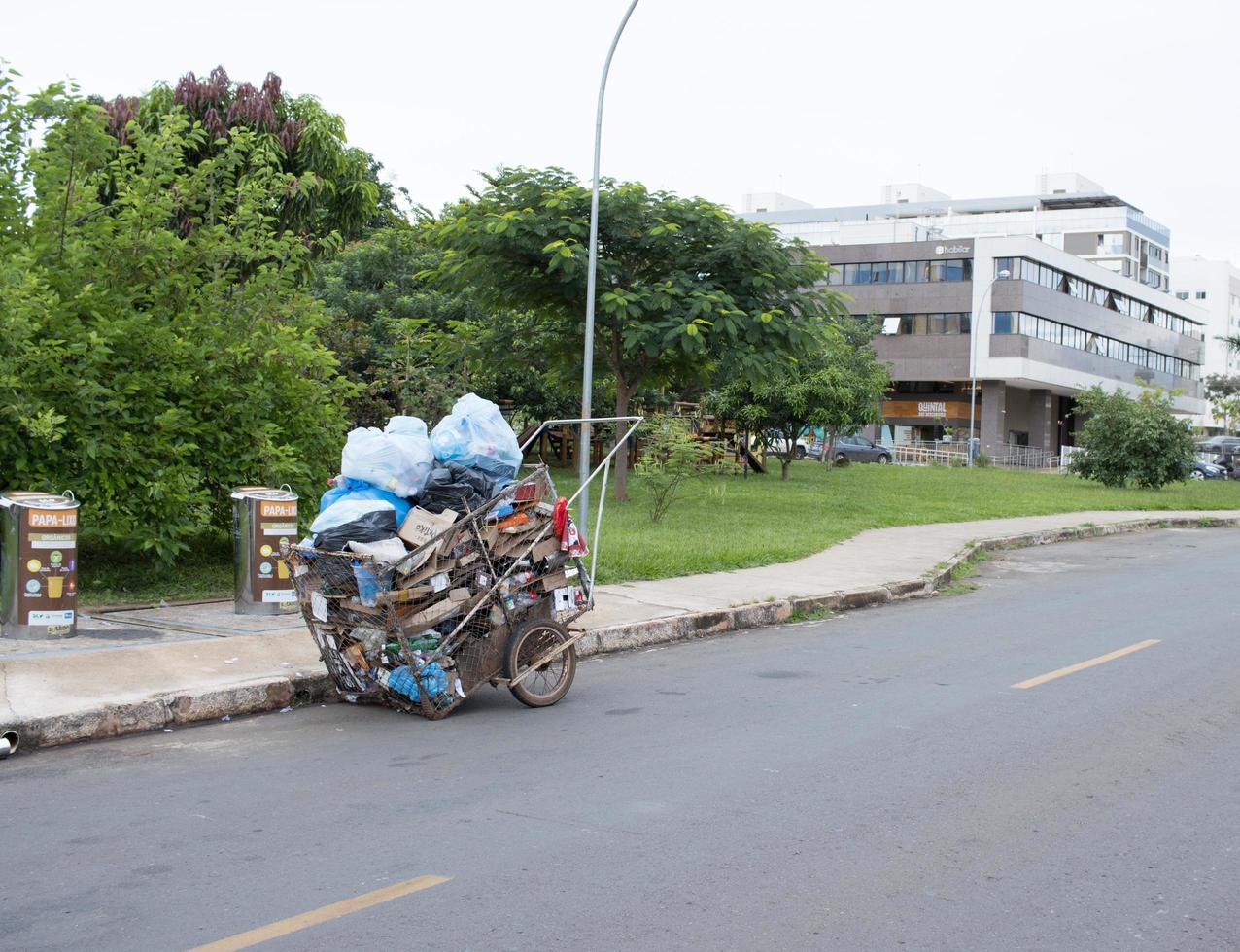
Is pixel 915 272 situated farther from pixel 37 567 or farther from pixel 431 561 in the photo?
pixel 431 561

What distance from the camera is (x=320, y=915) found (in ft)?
→ 14.9

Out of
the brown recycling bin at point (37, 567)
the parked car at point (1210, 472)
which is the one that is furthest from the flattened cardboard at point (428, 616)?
the parked car at point (1210, 472)

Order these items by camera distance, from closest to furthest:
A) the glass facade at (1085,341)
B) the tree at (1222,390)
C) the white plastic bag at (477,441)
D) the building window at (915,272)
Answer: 1. the white plastic bag at (477,441)
2. the glass facade at (1085,341)
3. the building window at (915,272)
4. the tree at (1222,390)

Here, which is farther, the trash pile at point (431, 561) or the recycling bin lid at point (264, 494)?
the recycling bin lid at point (264, 494)

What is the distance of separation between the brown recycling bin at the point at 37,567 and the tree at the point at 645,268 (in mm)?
12987

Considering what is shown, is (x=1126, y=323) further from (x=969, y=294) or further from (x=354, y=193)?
(x=354, y=193)

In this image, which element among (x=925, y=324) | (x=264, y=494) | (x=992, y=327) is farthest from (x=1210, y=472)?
(x=264, y=494)

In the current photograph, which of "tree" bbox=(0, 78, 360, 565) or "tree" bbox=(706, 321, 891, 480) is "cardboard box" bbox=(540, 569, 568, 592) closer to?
"tree" bbox=(0, 78, 360, 565)

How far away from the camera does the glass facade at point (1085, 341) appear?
73.7 m

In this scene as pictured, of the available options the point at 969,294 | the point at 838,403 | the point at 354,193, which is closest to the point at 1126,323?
the point at 969,294

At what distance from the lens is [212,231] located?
1249 cm

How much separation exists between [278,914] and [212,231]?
30.7 feet

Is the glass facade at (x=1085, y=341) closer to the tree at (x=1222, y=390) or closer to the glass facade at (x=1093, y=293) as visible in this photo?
the glass facade at (x=1093, y=293)

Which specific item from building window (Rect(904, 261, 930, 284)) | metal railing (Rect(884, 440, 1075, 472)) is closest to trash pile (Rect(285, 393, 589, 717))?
metal railing (Rect(884, 440, 1075, 472))
